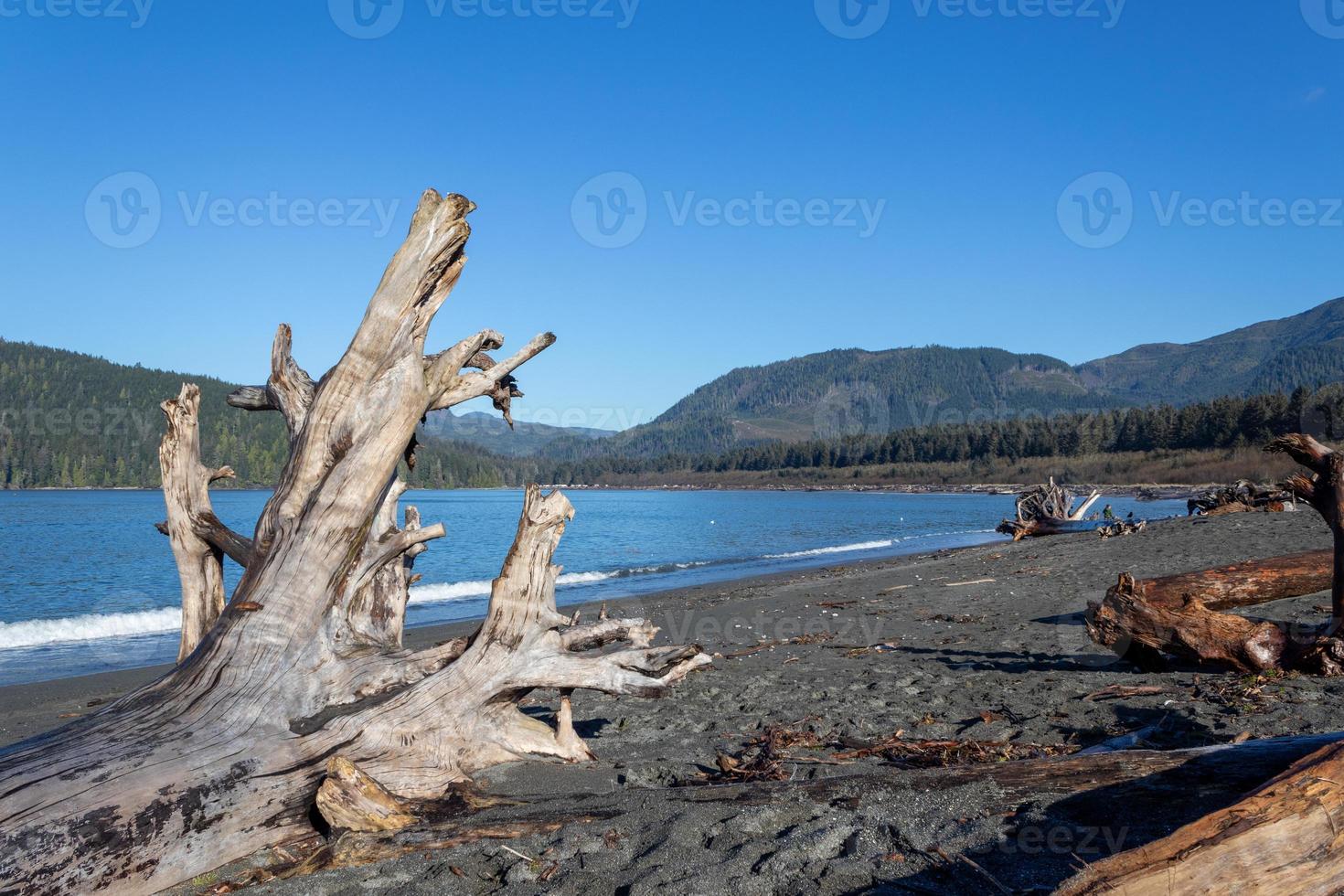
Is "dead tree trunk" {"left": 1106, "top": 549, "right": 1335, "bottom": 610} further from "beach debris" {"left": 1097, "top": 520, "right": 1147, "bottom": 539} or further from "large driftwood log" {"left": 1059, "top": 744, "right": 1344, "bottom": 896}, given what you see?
"beach debris" {"left": 1097, "top": 520, "right": 1147, "bottom": 539}

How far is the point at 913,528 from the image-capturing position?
4744 cm

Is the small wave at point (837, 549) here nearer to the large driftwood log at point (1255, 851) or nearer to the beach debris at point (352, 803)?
the beach debris at point (352, 803)

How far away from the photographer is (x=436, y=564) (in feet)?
99.8

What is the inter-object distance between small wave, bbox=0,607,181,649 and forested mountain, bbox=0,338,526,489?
10708 cm

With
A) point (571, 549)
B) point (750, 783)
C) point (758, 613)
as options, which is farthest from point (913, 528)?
point (750, 783)

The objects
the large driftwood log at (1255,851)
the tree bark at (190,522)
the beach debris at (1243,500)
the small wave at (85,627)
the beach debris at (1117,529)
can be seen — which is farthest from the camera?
the beach debris at (1243,500)

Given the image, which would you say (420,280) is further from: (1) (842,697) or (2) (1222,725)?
(2) (1222,725)

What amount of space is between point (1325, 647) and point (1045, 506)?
82.7 ft

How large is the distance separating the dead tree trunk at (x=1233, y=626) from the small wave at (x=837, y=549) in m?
23.2

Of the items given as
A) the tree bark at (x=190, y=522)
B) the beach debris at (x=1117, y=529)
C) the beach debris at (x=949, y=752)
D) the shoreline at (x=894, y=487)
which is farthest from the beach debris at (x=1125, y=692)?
the shoreline at (x=894, y=487)

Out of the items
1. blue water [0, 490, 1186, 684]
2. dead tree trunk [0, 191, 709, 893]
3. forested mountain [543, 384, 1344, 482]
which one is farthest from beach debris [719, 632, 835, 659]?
forested mountain [543, 384, 1344, 482]

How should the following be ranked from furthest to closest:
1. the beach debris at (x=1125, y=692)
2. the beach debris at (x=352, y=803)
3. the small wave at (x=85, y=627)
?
the small wave at (x=85, y=627)
the beach debris at (x=1125, y=692)
the beach debris at (x=352, y=803)

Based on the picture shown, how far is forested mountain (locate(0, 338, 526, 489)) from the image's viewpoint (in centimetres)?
13188

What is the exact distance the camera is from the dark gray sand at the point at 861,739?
3.37m
